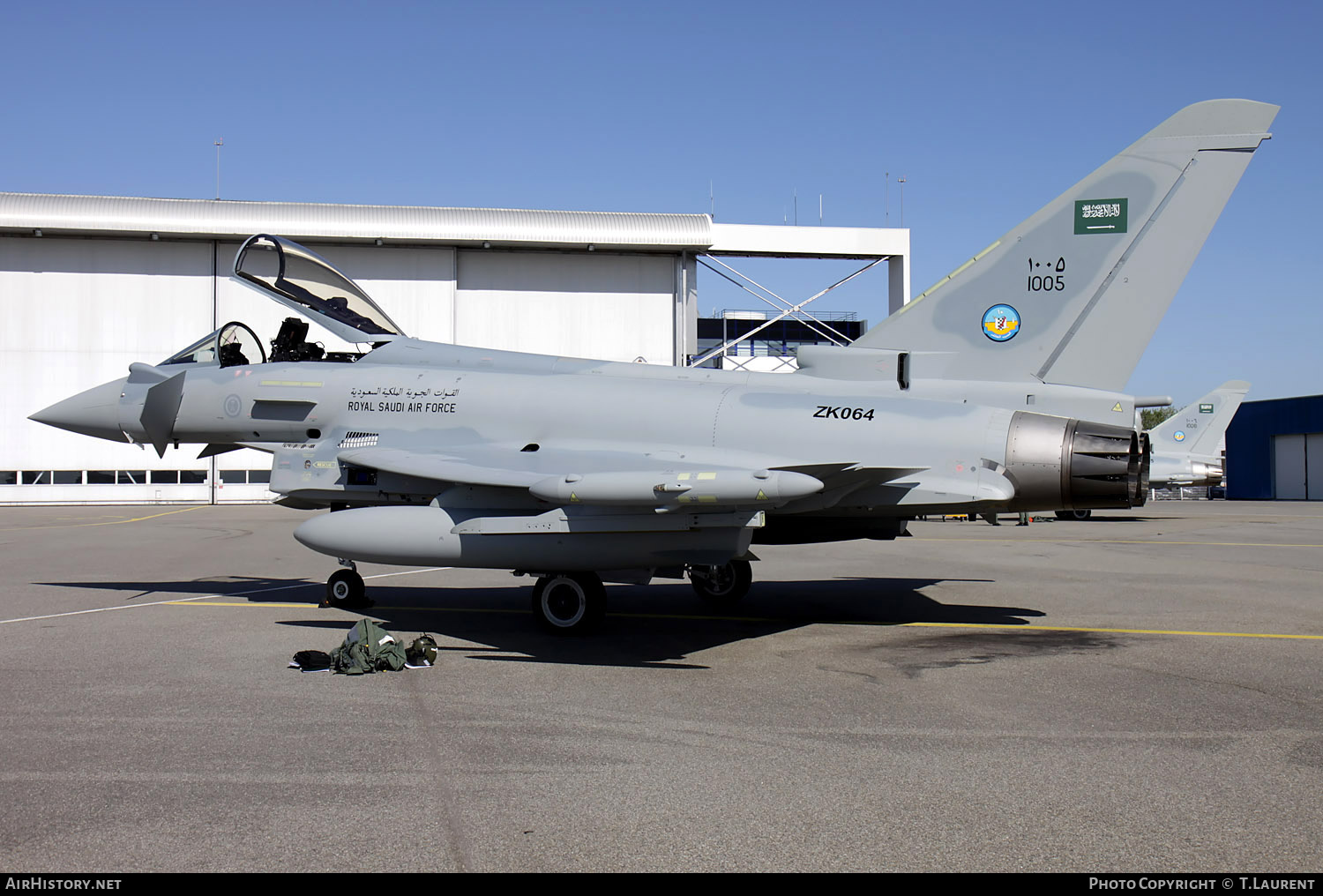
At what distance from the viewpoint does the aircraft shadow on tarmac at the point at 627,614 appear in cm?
841

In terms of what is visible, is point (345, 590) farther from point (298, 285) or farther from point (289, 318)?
point (298, 285)

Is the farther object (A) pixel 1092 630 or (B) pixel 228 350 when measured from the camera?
(B) pixel 228 350

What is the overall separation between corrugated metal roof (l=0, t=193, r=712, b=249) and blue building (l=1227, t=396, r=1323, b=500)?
35481 millimetres

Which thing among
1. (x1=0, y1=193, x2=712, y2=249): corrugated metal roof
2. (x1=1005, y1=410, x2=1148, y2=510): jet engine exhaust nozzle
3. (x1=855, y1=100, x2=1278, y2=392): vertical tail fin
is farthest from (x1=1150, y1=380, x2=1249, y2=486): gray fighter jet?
(x1=1005, y1=410, x2=1148, y2=510): jet engine exhaust nozzle

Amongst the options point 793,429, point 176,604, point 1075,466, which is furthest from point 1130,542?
point 176,604

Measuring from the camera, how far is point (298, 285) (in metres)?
11.2

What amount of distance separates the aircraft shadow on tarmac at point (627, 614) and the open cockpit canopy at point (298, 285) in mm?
3262

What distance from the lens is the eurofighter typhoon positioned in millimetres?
8305

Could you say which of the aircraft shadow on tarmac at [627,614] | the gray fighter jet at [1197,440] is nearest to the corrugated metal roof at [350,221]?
the gray fighter jet at [1197,440]

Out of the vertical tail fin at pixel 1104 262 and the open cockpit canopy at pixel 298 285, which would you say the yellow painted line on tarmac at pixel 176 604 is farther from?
the vertical tail fin at pixel 1104 262

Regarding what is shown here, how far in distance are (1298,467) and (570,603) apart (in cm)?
5414

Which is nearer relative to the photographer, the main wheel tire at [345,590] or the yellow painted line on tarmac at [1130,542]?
the main wheel tire at [345,590]

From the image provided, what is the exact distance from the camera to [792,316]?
36562 millimetres
